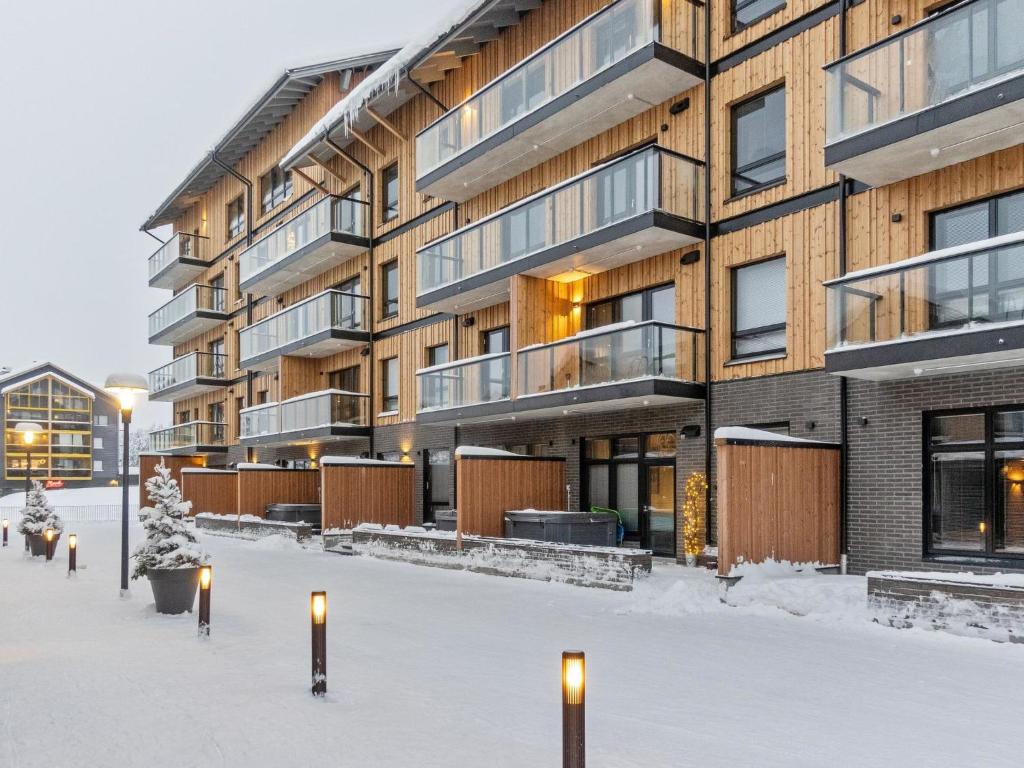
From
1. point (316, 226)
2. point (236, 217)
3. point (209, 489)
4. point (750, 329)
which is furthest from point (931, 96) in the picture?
point (236, 217)

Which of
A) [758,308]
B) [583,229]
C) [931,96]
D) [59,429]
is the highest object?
[931,96]

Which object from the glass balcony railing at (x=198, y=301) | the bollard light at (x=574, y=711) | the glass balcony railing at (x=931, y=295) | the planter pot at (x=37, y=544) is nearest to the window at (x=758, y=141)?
the glass balcony railing at (x=931, y=295)

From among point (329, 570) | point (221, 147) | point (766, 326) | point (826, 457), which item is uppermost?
point (221, 147)

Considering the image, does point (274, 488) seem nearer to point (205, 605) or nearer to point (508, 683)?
point (205, 605)

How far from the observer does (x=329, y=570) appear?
635 inches

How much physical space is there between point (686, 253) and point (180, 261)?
28.3 metres

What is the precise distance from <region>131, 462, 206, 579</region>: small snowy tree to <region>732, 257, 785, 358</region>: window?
30.2ft

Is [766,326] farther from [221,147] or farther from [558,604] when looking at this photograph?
[221,147]

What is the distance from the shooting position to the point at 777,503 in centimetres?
1187

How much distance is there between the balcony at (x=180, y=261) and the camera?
124ft

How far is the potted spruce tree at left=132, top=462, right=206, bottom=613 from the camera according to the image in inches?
419

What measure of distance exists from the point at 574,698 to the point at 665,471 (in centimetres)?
1232

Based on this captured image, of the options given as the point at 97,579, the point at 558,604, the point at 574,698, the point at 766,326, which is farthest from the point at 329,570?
the point at 574,698

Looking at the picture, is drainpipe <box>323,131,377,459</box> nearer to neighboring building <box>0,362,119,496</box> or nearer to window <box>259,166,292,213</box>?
window <box>259,166,292,213</box>
